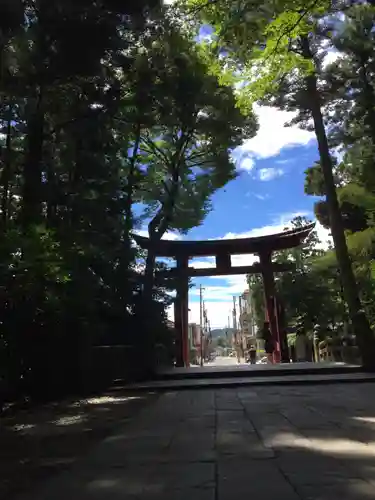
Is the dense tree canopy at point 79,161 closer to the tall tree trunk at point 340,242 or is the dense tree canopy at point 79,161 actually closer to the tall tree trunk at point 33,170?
the tall tree trunk at point 33,170

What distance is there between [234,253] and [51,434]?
49.5ft

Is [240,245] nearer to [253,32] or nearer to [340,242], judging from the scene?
[340,242]

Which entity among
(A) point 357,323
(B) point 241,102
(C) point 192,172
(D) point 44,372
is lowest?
(D) point 44,372

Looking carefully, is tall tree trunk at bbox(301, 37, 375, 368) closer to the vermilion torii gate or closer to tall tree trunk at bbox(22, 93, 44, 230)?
tall tree trunk at bbox(22, 93, 44, 230)

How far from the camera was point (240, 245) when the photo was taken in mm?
19031

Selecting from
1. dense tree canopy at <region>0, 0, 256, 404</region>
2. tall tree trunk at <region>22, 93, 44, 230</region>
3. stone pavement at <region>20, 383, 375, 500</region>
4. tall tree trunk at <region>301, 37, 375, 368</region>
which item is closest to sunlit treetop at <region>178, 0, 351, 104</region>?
dense tree canopy at <region>0, 0, 256, 404</region>

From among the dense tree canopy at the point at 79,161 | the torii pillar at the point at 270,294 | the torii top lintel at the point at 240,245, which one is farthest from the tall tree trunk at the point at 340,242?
the torii pillar at the point at 270,294

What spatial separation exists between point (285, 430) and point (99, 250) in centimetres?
547

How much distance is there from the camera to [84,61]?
22.7 ft

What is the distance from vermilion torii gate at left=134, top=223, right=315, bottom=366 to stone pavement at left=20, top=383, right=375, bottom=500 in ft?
41.7

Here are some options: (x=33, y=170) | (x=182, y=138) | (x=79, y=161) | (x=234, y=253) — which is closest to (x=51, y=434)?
(x=33, y=170)

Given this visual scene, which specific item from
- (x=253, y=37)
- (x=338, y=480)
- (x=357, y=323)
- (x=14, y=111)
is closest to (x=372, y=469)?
(x=338, y=480)

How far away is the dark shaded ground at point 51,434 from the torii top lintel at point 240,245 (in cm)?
1104

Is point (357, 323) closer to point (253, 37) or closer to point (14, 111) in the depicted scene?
point (253, 37)
